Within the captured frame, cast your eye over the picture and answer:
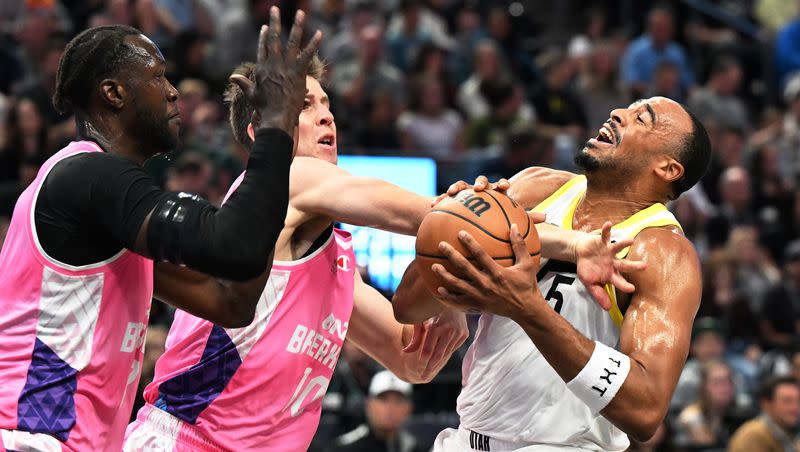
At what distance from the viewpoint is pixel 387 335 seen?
5.30m

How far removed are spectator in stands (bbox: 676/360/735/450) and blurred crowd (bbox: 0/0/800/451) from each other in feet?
0.06

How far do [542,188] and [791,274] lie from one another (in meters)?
8.43

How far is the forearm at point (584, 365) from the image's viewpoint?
3.99 meters

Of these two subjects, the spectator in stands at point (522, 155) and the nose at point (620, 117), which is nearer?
the nose at point (620, 117)

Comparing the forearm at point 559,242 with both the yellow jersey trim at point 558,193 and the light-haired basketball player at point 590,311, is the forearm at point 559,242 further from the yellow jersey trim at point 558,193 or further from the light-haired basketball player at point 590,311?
the yellow jersey trim at point 558,193

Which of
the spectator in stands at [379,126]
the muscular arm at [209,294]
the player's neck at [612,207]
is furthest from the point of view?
the spectator in stands at [379,126]

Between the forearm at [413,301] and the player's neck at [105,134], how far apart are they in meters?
1.22

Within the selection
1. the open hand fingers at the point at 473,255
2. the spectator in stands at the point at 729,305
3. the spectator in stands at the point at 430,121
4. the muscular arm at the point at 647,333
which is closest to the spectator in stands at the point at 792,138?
the spectator in stands at the point at 729,305

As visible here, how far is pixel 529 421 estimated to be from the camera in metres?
4.59

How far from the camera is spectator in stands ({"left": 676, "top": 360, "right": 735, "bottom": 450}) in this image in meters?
10.3

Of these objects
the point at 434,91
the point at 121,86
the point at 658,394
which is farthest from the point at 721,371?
the point at 121,86

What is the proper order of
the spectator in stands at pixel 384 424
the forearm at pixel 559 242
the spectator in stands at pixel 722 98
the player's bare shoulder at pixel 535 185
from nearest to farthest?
the forearm at pixel 559 242, the player's bare shoulder at pixel 535 185, the spectator in stands at pixel 384 424, the spectator in stands at pixel 722 98

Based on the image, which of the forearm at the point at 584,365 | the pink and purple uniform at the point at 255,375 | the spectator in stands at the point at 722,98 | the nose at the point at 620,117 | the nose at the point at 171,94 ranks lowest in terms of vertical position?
the spectator in stands at the point at 722,98

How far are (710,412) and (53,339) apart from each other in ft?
25.5
